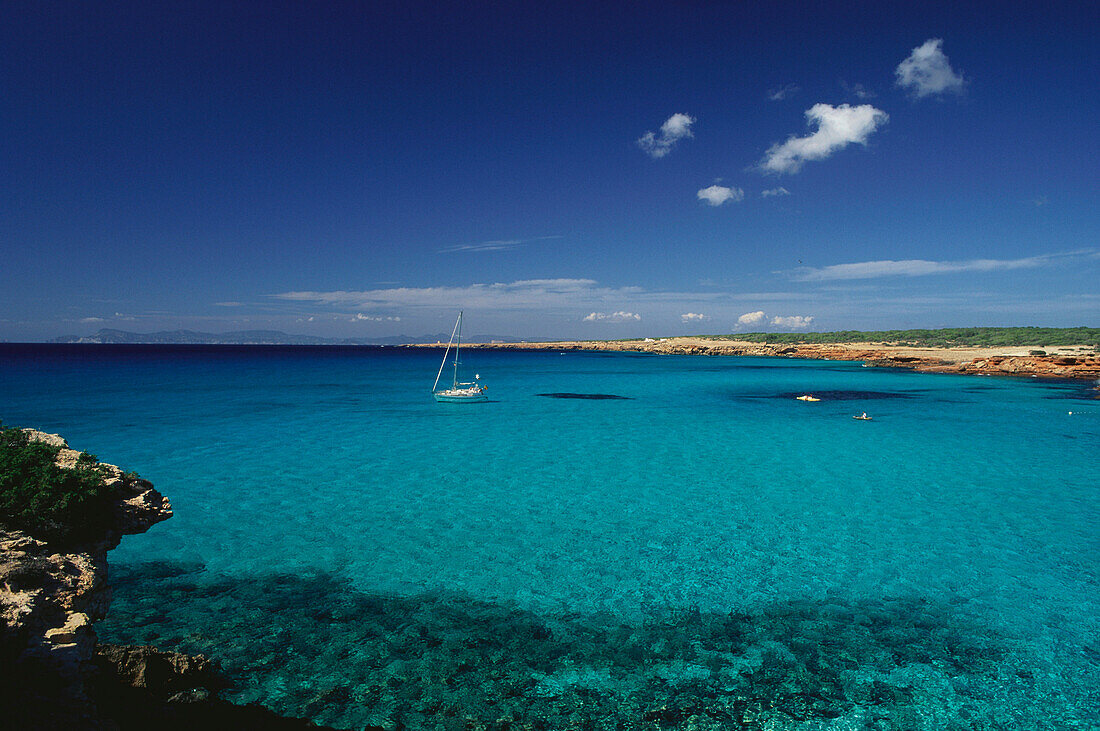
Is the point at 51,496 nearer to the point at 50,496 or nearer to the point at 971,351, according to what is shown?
the point at 50,496

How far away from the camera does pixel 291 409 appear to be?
46938 millimetres

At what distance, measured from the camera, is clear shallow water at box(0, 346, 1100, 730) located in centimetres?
930

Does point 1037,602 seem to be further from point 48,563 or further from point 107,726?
point 48,563

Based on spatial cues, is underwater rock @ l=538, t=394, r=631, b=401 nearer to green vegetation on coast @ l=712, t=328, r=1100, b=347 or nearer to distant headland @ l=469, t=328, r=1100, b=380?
distant headland @ l=469, t=328, r=1100, b=380

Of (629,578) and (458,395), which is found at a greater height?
(458,395)

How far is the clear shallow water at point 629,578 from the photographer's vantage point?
30.5 ft

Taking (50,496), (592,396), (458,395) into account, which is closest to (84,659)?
(50,496)

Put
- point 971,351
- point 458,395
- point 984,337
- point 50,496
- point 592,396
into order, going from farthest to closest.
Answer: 1. point 984,337
2. point 971,351
3. point 592,396
4. point 458,395
5. point 50,496

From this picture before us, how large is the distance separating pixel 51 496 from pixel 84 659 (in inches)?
100

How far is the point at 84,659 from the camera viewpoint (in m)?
6.18

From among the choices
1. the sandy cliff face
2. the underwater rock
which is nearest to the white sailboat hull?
the underwater rock

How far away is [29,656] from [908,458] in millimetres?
34102

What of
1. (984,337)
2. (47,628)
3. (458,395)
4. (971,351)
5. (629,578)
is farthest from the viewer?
(984,337)

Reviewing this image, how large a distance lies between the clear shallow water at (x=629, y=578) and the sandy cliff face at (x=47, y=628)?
362 centimetres
